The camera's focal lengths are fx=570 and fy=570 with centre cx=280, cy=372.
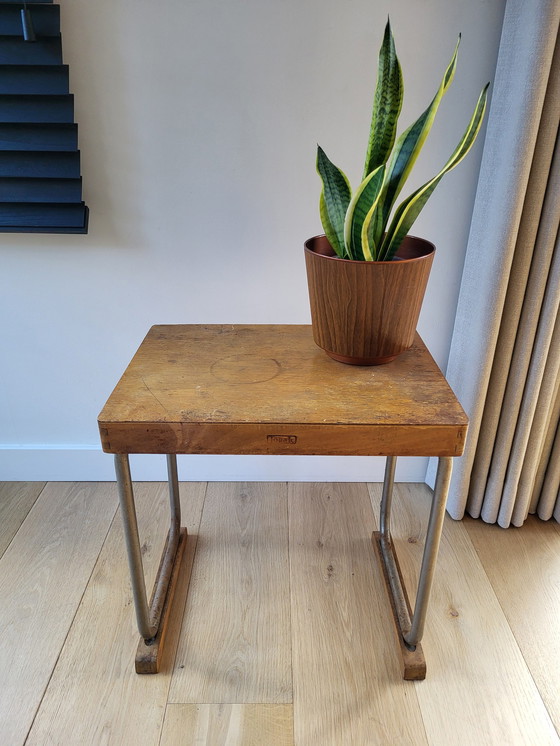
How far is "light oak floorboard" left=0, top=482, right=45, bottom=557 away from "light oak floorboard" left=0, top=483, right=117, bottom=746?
0.02 metres

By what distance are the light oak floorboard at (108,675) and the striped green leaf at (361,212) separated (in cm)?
90

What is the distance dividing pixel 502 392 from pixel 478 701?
0.69m

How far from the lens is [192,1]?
1244 millimetres

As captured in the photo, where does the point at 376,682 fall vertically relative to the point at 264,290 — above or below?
below

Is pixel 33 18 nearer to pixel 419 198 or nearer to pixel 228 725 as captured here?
pixel 419 198

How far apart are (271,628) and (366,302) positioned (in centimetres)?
76

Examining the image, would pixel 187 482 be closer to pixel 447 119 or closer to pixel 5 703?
pixel 5 703

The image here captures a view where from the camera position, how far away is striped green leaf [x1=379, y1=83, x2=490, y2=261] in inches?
36.5

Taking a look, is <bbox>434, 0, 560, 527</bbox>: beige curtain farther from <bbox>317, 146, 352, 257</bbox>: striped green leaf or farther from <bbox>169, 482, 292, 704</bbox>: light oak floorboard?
<bbox>169, 482, 292, 704</bbox>: light oak floorboard

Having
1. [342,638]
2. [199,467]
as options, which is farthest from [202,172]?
[342,638]

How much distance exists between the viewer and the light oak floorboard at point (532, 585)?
1.20 m

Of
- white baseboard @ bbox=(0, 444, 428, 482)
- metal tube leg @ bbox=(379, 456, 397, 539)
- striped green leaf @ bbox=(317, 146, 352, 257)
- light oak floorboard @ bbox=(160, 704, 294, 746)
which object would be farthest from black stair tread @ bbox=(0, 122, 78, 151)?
light oak floorboard @ bbox=(160, 704, 294, 746)

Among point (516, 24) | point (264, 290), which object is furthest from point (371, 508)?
point (516, 24)

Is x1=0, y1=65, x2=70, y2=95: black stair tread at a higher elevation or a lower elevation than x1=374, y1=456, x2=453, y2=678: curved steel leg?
higher
